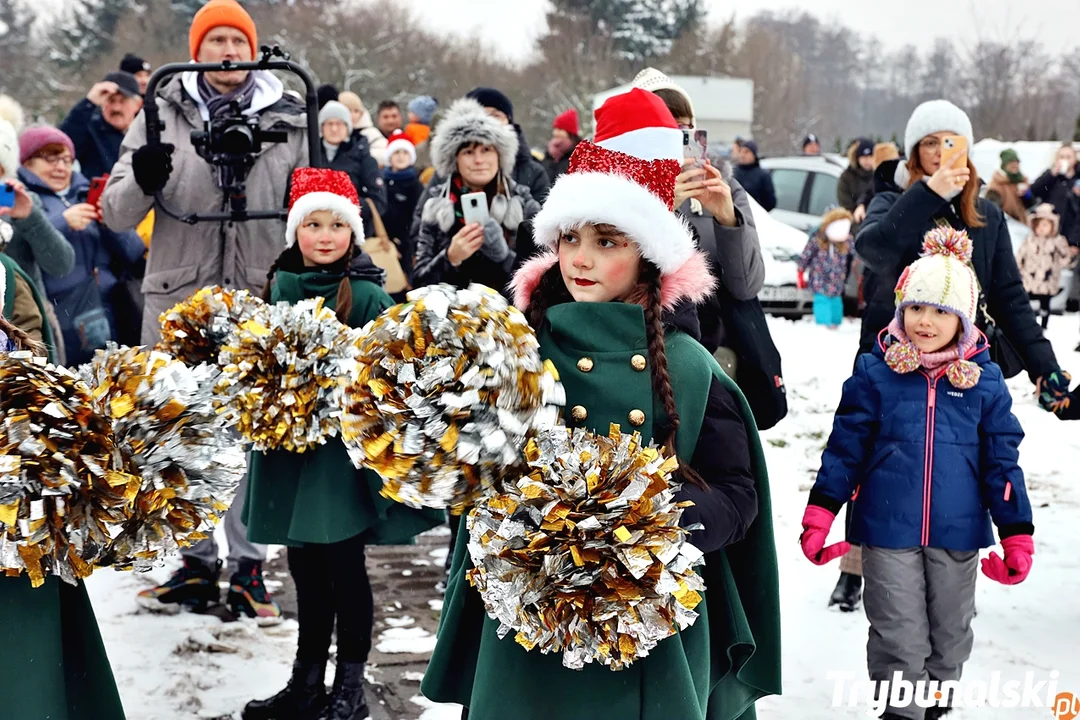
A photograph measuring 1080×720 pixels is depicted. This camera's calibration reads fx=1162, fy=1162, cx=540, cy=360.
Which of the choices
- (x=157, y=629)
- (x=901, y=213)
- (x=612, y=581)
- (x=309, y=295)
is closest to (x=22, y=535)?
(x=612, y=581)

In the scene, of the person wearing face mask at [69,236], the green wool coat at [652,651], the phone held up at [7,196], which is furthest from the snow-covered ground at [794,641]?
the phone held up at [7,196]

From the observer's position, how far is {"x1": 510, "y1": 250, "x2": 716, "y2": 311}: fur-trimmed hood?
2.57 m

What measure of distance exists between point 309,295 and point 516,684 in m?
2.05

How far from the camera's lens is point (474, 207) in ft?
16.4

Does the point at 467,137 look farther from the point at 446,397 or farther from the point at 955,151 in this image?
the point at 446,397

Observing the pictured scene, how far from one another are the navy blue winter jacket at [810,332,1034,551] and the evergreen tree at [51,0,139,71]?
40.8 metres

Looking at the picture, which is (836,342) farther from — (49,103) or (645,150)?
(49,103)

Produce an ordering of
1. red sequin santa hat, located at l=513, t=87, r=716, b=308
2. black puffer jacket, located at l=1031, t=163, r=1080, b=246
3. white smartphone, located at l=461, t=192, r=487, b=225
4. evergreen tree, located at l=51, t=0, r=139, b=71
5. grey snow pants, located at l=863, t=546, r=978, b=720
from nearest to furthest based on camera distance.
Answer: red sequin santa hat, located at l=513, t=87, r=716, b=308, grey snow pants, located at l=863, t=546, r=978, b=720, white smartphone, located at l=461, t=192, r=487, b=225, black puffer jacket, located at l=1031, t=163, r=1080, b=246, evergreen tree, located at l=51, t=0, r=139, b=71

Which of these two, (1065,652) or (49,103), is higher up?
(49,103)

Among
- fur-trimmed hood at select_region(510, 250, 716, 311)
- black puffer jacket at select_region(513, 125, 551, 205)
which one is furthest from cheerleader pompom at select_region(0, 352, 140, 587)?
black puffer jacket at select_region(513, 125, 551, 205)

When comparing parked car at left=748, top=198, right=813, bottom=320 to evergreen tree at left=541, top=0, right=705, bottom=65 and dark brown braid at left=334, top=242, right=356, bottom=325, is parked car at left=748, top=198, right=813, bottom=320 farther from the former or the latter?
evergreen tree at left=541, top=0, right=705, bottom=65

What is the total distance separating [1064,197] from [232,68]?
1234cm

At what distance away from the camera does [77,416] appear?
7.65 feet

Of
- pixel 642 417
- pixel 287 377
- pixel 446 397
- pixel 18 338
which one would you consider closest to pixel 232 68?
pixel 287 377
